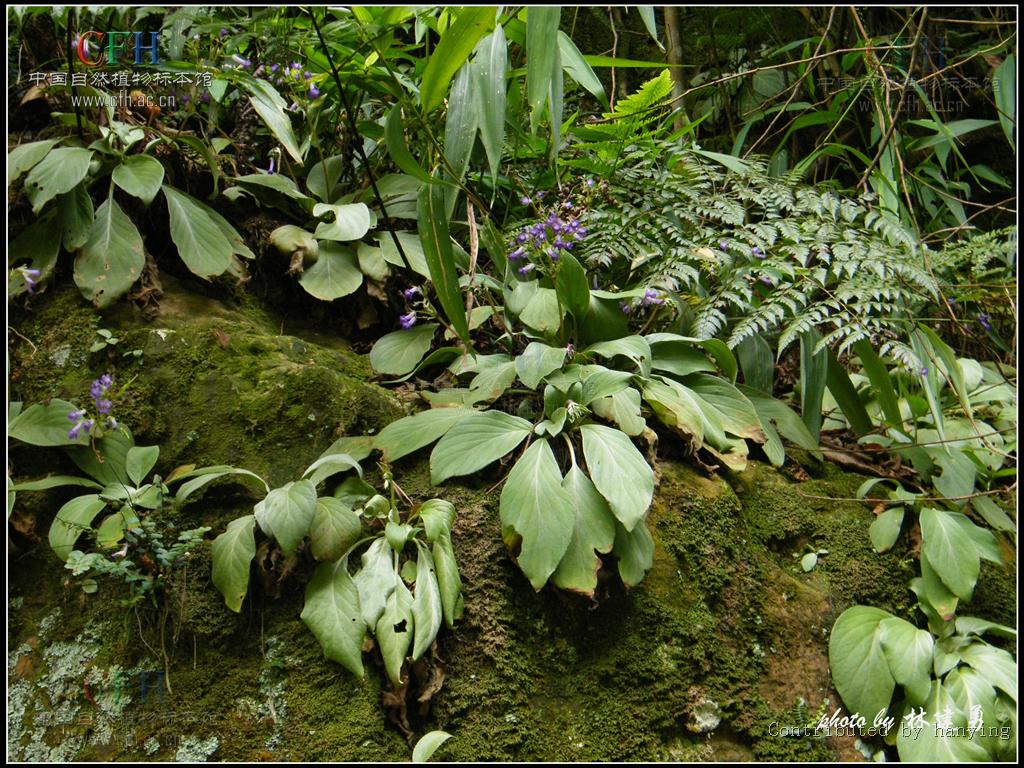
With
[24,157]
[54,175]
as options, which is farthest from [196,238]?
[24,157]

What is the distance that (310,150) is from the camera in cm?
232

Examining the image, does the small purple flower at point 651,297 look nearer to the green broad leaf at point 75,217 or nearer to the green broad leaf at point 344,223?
the green broad leaf at point 344,223

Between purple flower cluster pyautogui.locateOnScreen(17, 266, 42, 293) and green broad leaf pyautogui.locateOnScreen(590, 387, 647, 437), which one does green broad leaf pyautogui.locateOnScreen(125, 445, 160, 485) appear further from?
green broad leaf pyautogui.locateOnScreen(590, 387, 647, 437)

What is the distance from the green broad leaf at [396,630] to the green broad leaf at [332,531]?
13cm

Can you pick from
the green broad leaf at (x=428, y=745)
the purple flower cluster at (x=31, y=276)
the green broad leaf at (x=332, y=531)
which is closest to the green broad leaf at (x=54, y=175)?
the purple flower cluster at (x=31, y=276)

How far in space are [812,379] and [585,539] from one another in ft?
3.14

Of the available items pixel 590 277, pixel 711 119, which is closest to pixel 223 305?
pixel 590 277

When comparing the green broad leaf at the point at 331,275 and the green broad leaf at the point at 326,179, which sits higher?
the green broad leaf at the point at 326,179

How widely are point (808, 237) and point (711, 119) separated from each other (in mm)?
1579

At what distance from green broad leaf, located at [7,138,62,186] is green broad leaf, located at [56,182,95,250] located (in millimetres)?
110

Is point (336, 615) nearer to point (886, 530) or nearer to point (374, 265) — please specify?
point (374, 265)

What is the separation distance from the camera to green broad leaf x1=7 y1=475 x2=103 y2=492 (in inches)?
57.2

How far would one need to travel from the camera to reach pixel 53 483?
4.81ft

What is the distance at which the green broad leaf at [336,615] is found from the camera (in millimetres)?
1325
